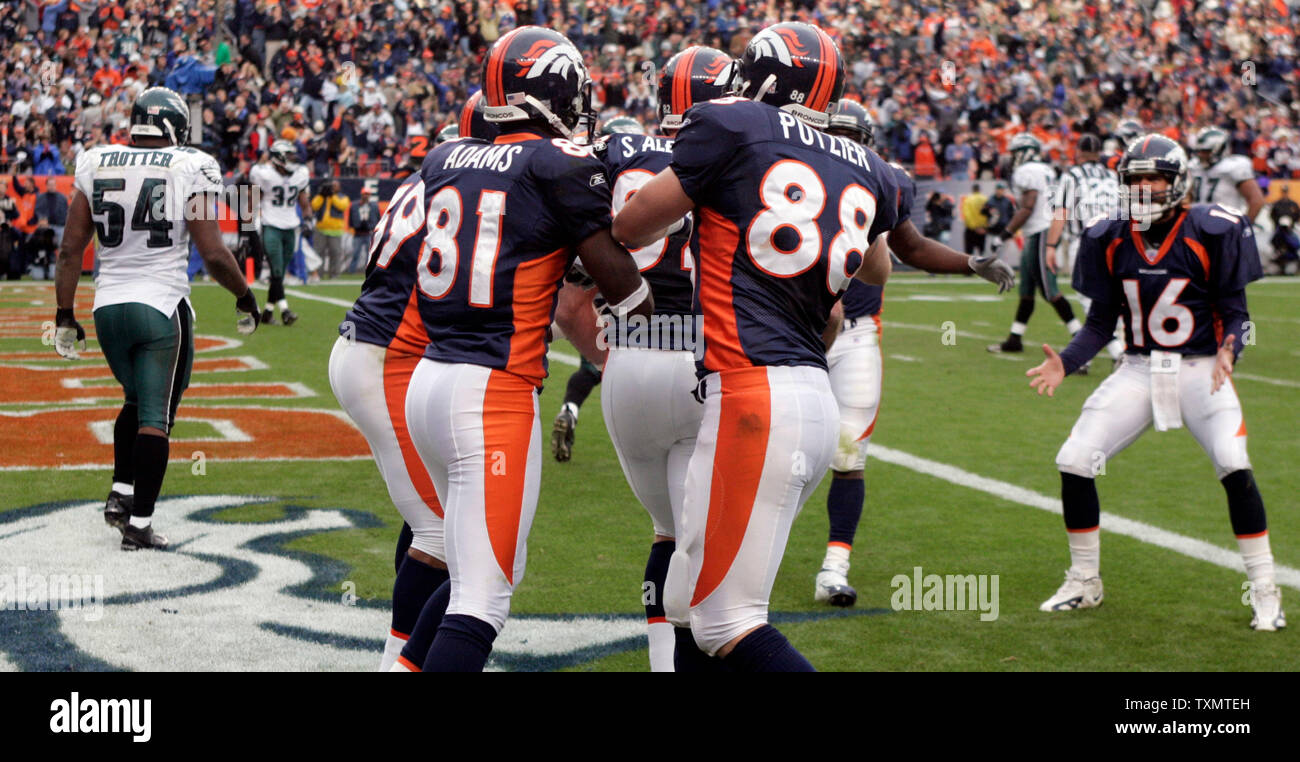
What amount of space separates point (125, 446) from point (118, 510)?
293 millimetres

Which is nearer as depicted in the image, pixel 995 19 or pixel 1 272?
pixel 1 272

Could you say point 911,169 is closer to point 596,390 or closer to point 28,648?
point 596,390

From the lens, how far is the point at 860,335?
6.15m

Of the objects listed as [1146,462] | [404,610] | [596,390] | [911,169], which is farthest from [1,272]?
[404,610]

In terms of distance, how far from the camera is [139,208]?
20.7ft

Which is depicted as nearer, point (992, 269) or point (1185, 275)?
point (992, 269)

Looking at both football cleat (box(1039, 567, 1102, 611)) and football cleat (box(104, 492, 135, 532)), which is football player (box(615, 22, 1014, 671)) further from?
football cleat (box(104, 492, 135, 532))

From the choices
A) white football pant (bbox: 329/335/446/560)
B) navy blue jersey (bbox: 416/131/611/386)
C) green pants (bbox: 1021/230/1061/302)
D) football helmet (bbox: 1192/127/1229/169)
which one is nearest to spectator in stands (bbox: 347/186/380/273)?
green pants (bbox: 1021/230/1061/302)

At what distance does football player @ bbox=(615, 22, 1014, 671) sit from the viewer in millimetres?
3555

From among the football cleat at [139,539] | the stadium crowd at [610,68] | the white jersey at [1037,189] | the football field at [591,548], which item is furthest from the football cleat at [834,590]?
the stadium crowd at [610,68]

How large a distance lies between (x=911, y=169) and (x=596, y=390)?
15.5 metres

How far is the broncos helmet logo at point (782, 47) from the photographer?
12.4ft

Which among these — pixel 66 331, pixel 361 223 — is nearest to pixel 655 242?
pixel 66 331

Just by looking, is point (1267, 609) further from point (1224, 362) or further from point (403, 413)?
point (403, 413)
